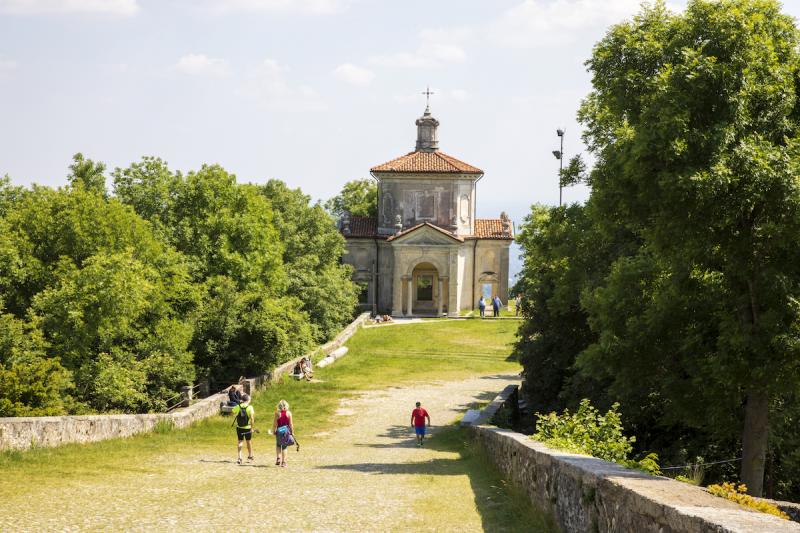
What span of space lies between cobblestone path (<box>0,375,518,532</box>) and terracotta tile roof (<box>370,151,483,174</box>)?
44.9 m

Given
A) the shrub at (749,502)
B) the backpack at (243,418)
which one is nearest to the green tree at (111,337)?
the backpack at (243,418)

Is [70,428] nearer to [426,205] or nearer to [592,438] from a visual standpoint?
[592,438]

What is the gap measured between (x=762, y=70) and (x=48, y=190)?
28.8m

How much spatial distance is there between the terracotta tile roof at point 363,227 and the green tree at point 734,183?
49.9 metres

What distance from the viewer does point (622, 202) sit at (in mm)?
17156

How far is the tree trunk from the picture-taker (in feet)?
53.2

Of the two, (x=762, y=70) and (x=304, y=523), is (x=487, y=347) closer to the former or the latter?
(x=762, y=70)

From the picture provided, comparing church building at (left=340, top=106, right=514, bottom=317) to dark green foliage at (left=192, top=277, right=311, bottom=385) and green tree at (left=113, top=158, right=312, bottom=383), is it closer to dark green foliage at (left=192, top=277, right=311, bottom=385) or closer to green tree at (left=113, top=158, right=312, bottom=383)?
green tree at (left=113, top=158, right=312, bottom=383)

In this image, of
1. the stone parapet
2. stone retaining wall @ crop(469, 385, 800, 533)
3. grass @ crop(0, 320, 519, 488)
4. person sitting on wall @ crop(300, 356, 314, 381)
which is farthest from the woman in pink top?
person sitting on wall @ crop(300, 356, 314, 381)

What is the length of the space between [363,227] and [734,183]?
53.4m

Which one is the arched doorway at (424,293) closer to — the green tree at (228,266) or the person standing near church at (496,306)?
the person standing near church at (496,306)

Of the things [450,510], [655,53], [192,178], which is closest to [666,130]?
[655,53]

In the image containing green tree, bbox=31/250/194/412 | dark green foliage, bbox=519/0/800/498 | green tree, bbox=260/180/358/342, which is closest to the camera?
dark green foliage, bbox=519/0/800/498

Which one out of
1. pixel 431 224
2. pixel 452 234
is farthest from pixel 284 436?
pixel 431 224
